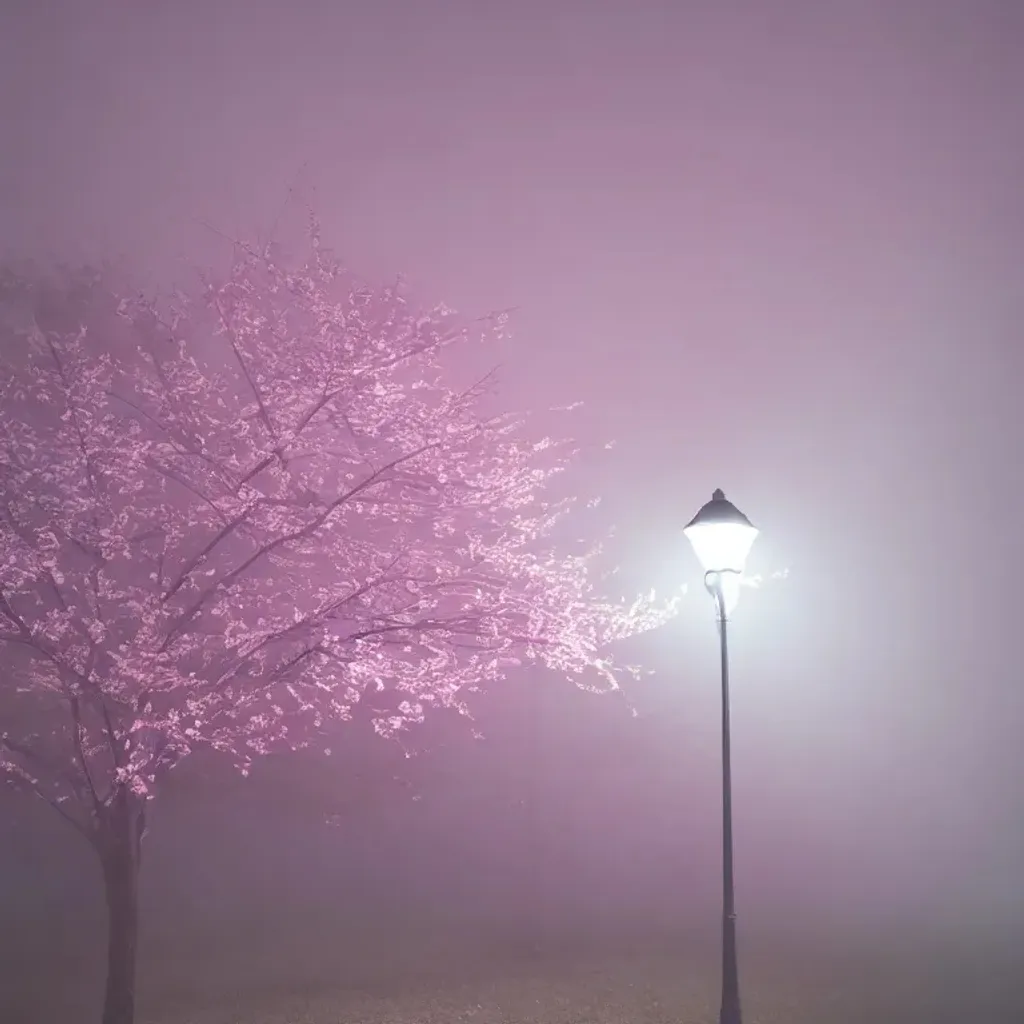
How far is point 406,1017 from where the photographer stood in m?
6.57

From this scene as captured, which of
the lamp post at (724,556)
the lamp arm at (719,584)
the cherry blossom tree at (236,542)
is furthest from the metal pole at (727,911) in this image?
the cherry blossom tree at (236,542)

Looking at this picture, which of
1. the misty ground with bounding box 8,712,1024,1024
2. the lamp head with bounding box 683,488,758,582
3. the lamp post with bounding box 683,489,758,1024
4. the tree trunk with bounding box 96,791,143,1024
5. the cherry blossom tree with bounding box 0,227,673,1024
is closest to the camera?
the lamp post with bounding box 683,489,758,1024

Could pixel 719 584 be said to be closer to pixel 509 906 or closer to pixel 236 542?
pixel 236 542

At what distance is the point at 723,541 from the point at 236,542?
3801 mm

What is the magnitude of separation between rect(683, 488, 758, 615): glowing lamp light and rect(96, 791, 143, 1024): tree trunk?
13.0 ft

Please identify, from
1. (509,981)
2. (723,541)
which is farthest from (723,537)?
(509,981)

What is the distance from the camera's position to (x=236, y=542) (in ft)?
22.4

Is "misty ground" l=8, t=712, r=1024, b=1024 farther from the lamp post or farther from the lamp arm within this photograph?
the lamp arm

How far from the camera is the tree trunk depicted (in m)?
5.51

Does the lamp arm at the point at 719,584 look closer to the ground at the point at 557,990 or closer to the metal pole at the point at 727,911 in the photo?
the metal pole at the point at 727,911

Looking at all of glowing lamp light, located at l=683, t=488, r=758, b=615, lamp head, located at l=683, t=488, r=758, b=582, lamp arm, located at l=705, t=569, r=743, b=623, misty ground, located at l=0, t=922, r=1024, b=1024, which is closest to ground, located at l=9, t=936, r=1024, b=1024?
misty ground, located at l=0, t=922, r=1024, b=1024

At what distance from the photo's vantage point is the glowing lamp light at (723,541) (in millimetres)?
5277

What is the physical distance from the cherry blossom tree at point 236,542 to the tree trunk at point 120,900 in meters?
0.01

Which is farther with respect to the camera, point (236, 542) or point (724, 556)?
point (236, 542)
